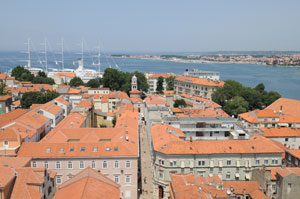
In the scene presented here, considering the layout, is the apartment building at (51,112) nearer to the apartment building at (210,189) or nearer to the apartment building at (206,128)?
the apartment building at (206,128)

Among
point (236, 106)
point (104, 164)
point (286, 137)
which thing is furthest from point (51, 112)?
point (236, 106)

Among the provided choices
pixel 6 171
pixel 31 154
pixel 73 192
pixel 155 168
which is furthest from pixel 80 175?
pixel 155 168

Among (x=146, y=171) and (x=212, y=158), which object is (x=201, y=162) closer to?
(x=212, y=158)

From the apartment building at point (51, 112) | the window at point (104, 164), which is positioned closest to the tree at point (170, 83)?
the apartment building at point (51, 112)

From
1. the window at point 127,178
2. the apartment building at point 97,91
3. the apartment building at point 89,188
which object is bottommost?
the window at point 127,178

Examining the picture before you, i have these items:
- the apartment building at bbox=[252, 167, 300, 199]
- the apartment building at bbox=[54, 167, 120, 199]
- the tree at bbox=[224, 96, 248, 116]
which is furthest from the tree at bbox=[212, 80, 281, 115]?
the apartment building at bbox=[54, 167, 120, 199]

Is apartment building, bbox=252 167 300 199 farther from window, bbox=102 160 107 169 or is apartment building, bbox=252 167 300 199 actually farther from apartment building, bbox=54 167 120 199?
window, bbox=102 160 107 169

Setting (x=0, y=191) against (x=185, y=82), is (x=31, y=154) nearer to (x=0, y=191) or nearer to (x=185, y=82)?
(x=0, y=191)
